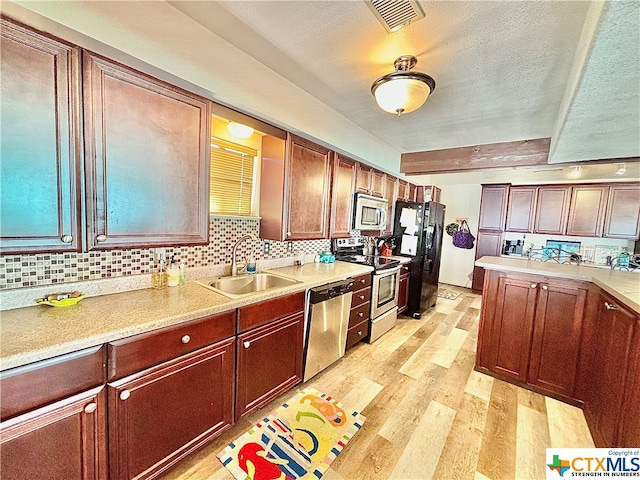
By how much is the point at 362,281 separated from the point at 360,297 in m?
0.18

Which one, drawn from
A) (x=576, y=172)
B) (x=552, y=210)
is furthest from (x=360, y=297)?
(x=552, y=210)

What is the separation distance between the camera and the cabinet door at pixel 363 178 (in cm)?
314

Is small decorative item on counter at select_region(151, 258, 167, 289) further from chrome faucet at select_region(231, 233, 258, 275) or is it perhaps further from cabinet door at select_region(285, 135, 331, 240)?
cabinet door at select_region(285, 135, 331, 240)

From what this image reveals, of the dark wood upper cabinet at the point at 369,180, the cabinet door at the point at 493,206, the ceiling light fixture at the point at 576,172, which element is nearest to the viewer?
the dark wood upper cabinet at the point at 369,180

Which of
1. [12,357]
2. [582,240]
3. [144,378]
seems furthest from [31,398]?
[582,240]

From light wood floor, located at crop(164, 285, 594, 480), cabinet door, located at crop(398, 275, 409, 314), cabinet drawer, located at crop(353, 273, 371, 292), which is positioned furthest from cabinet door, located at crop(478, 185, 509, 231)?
cabinet drawer, located at crop(353, 273, 371, 292)

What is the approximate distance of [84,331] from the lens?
3.56ft

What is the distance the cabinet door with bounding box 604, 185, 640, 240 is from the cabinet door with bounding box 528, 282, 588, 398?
11.8 ft

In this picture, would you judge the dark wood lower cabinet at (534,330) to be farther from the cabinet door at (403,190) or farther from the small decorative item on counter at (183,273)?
the small decorative item on counter at (183,273)

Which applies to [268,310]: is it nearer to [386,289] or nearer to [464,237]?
[386,289]

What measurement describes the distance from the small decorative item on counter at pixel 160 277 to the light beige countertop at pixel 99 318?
62 mm

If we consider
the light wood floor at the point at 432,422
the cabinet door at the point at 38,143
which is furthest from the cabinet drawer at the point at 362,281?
the cabinet door at the point at 38,143

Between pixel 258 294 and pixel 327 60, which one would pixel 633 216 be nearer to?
pixel 327 60

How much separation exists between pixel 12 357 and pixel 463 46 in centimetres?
260
